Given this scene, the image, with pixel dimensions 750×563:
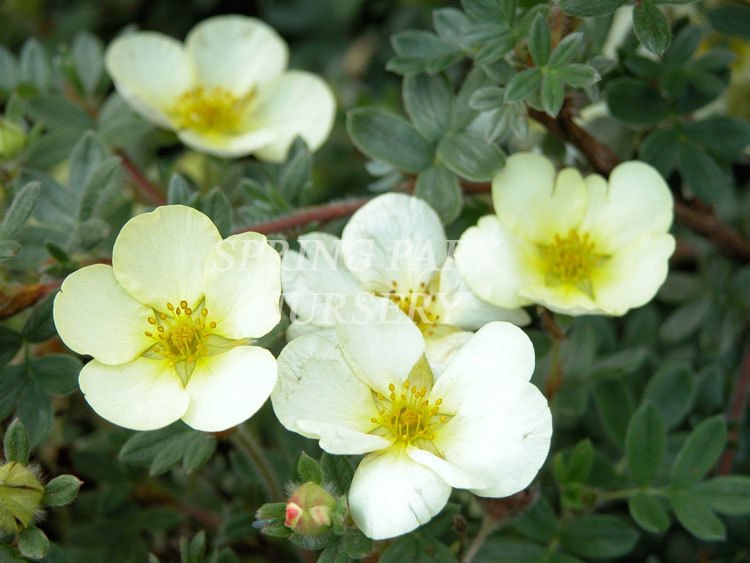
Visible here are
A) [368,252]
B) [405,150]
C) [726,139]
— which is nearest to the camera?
[368,252]

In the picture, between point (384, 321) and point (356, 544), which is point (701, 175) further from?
point (356, 544)

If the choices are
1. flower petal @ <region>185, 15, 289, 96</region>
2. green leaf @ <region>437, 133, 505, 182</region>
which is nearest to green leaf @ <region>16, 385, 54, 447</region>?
green leaf @ <region>437, 133, 505, 182</region>

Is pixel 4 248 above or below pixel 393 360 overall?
above

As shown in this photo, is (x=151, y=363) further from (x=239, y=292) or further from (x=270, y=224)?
(x=270, y=224)

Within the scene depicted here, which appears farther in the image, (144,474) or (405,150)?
(144,474)

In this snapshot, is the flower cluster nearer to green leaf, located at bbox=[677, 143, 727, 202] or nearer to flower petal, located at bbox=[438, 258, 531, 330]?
flower petal, located at bbox=[438, 258, 531, 330]

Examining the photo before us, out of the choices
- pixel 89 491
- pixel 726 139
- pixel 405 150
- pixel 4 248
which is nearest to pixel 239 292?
pixel 4 248

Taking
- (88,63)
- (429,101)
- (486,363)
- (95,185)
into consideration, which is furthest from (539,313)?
(88,63)
